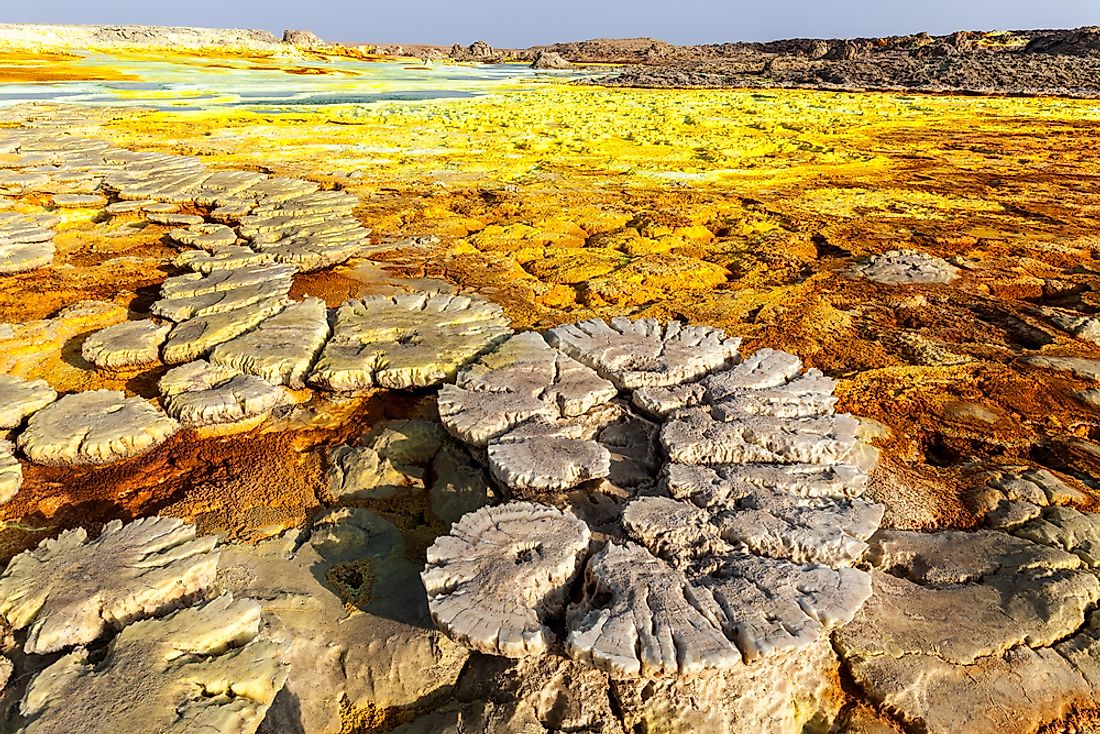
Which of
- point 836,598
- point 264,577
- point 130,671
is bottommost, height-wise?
point 264,577

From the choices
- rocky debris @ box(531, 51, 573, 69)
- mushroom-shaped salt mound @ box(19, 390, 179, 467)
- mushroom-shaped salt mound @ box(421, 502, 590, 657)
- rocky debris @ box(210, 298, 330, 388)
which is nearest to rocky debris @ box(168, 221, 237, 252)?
rocky debris @ box(210, 298, 330, 388)

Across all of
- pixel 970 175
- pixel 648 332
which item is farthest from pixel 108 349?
pixel 970 175

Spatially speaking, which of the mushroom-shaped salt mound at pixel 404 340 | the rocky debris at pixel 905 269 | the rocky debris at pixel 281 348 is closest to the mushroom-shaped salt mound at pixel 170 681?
the mushroom-shaped salt mound at pixel 404 340

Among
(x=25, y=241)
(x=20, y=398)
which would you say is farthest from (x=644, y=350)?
(x=25, y=241)

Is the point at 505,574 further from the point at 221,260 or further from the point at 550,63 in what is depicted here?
the point at 550,63

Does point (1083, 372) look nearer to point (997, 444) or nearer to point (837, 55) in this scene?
point (997, 444)

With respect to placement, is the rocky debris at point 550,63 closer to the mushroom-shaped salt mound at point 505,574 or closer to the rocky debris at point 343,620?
the rocky debris at point 343,620

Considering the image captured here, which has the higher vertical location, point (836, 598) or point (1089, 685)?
point (836, 598)
